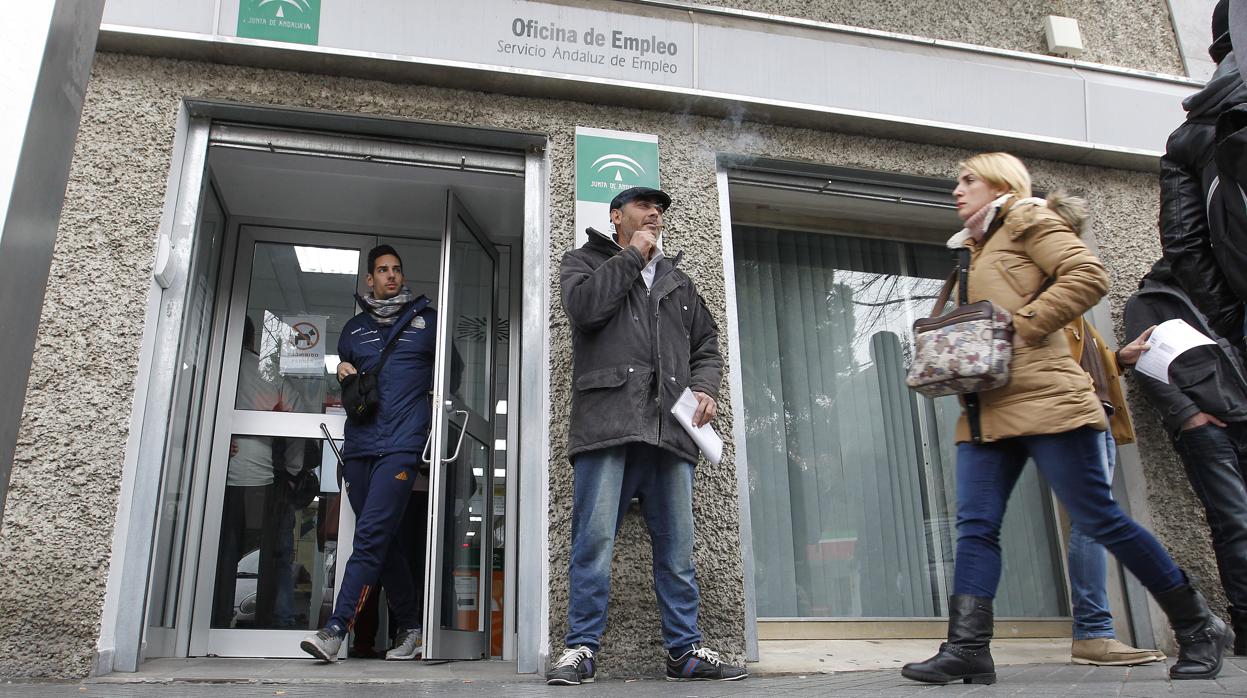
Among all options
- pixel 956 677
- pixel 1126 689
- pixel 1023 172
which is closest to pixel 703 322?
pixel 1023 172

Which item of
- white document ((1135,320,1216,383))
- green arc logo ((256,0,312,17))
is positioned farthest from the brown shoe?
green arc logo ((256,0,312,17))

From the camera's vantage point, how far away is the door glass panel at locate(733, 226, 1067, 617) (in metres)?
4.63

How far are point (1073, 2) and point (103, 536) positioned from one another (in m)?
5.50

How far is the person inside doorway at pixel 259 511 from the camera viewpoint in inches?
184

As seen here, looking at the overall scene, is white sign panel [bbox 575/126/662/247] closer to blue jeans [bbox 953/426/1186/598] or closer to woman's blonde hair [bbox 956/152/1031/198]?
woman's blonde hair [bbox 956/152/1031/198]

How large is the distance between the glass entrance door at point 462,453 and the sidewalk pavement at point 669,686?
0.72 metres

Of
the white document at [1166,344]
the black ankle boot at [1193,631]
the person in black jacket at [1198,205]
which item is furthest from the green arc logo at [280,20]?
the white document at [1166,344]

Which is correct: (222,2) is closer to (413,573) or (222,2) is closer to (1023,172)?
(413,573)

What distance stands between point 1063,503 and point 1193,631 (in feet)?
1.71

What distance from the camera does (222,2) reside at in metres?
3.85

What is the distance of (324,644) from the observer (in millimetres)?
3713

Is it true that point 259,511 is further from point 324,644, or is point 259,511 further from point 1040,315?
point 1040,315

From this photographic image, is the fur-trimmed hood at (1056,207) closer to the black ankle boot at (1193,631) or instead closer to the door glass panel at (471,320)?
the black ankle boot at (1193,631)

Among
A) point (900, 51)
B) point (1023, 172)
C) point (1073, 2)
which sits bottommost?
point (1023, 172)
